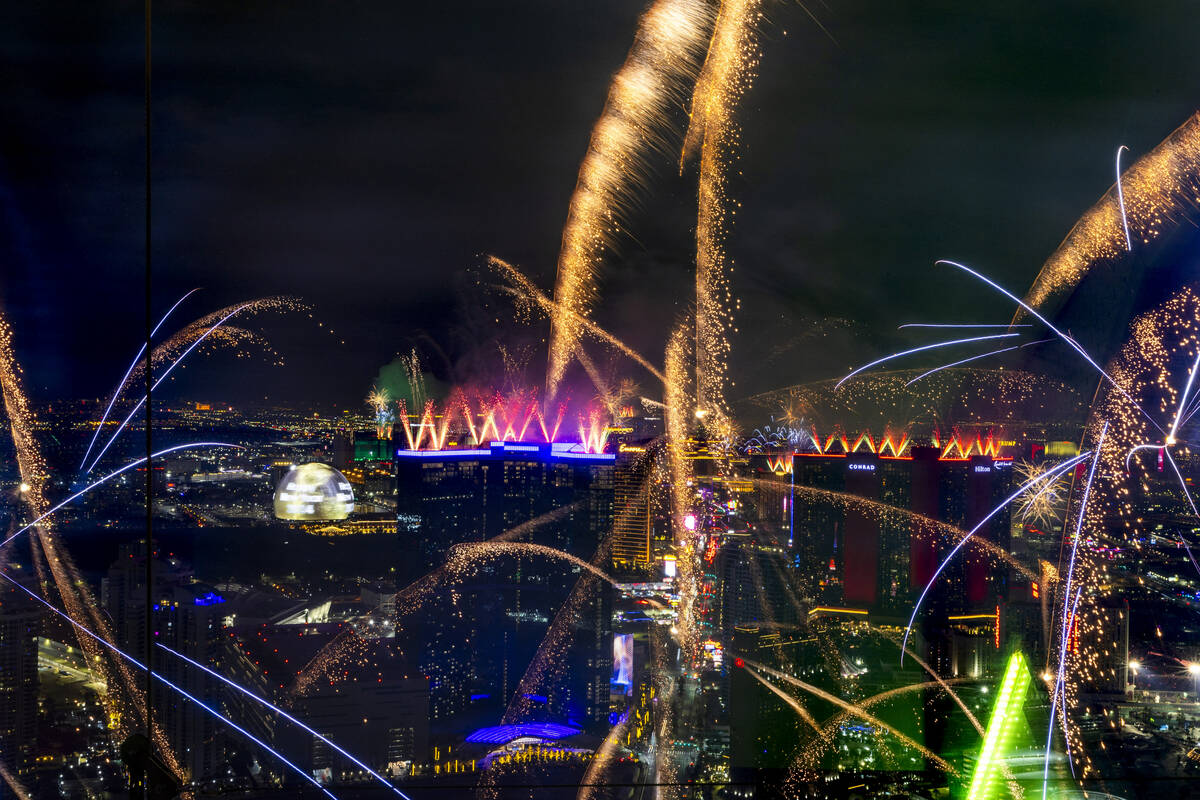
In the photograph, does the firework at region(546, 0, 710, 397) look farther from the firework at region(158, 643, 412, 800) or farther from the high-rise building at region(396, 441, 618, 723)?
the firework at region(158, 643, 412, 800)

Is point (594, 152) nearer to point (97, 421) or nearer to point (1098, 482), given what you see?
point (97, 421)

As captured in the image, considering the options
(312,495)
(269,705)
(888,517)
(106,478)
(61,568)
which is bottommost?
(269,705)

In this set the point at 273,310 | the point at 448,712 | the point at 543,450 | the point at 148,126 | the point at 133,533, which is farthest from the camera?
the point at 543,450

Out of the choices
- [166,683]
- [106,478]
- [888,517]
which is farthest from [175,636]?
[888,517]

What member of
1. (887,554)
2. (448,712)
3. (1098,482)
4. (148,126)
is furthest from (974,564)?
(148,126)

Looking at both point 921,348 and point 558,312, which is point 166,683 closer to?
point 558,312

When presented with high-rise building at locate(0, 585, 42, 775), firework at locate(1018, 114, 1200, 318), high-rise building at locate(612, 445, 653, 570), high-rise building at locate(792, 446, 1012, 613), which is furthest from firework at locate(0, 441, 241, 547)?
firework at locate(1018, 114, 1200, 318)
